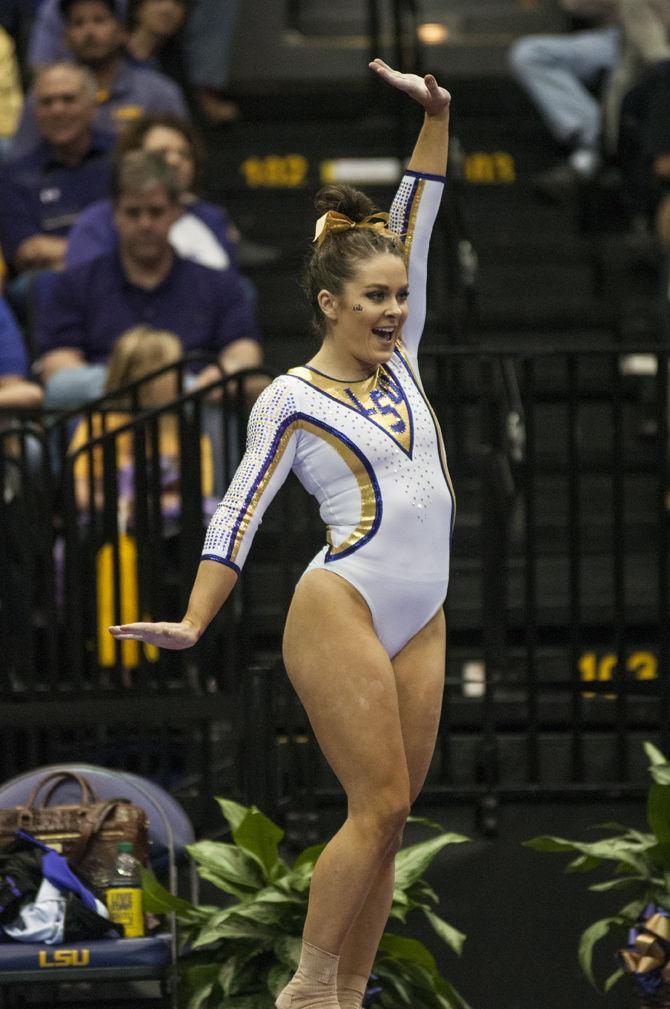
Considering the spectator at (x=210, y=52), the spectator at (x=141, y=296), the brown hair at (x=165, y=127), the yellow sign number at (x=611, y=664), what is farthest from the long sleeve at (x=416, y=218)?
the spectator at (x=210, y=52)

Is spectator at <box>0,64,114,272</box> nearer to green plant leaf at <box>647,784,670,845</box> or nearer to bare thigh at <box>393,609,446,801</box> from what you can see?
green plant leaf at <box>647,784,670,845</box>

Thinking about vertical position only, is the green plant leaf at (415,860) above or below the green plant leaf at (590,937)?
above

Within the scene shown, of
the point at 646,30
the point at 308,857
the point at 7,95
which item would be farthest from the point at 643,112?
the point at 308,857

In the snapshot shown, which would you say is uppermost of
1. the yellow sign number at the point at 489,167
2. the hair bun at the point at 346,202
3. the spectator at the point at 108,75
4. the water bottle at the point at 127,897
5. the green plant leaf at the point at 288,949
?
the spectator at the point at 108,75

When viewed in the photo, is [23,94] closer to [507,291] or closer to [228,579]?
[507,291]

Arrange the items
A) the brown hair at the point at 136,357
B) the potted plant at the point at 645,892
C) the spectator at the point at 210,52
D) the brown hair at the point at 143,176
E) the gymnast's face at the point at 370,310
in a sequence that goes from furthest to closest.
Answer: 1. the spectator at the point at 210,52
2. the brown hair at the point at 143,176
3. the brown hair at the point at 136,357
4. the potted plant at the point at 645,892
5. the gymnast's face at the point at 370,310

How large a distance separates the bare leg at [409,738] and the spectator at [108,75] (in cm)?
507

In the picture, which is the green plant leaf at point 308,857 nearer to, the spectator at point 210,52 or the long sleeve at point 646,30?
the long sleeve at point 646,30

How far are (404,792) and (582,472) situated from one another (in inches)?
152

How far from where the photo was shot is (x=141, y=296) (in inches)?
306

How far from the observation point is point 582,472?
8.03 meters

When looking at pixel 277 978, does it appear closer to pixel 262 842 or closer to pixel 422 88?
pixel 262 842

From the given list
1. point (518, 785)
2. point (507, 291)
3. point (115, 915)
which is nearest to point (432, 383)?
point (507, 291)

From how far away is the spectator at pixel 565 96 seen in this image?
9.59 m
